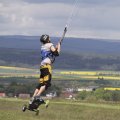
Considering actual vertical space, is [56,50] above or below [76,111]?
above

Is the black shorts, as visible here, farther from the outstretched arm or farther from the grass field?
the grass field

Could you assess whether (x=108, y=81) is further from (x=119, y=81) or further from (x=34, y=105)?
(x=34, y=105)

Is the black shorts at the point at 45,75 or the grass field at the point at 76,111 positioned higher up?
the black shorts at the point at 45,75

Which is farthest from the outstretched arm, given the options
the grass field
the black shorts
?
the grass field

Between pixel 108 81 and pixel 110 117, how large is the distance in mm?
145057

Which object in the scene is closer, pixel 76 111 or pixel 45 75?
pixel 45 75

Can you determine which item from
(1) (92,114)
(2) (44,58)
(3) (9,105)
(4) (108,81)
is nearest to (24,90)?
(3) (9,105)

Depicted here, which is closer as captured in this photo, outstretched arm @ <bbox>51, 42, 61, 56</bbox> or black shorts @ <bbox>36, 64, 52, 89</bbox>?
Answer: outstretched arm @ <bbox>51, 42, 61, 56</bbox>

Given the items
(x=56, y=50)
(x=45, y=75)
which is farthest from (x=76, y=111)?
(x=56, y=50)

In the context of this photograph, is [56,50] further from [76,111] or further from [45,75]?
[76,111]

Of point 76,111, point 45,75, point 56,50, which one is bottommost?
point 76,111

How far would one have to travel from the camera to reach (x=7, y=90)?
112750 mm

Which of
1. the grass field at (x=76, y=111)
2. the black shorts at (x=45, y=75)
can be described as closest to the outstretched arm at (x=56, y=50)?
the black shorts at (x=45, y=75)

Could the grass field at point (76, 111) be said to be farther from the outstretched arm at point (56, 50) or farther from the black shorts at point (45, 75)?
the outstretched arm at point (56, 50)
